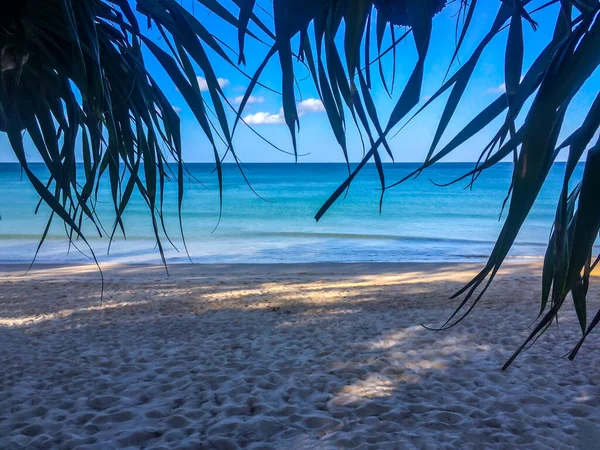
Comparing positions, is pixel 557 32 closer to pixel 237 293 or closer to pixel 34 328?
pixel 34 328

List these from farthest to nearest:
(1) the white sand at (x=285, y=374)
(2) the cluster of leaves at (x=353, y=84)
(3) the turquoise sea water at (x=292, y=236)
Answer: (3) the turquoise sea water at (x=292, y=236)
(1) the white sand at (x=285, y=374)
(2) the cluster of leaves at (x=353, y=84)

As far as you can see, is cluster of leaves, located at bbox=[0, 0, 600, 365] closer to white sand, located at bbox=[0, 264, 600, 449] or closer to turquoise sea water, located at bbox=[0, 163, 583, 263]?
white sand, located at bbox=[0, 264, 600, 449]

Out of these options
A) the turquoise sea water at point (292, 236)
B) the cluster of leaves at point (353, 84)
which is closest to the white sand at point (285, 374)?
the turquoise sea water at point (292, 236)

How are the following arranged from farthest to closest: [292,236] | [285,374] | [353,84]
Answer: [292,236]
[285,374]
[353,84]

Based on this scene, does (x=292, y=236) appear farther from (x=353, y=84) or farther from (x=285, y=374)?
(x=353, y=84)

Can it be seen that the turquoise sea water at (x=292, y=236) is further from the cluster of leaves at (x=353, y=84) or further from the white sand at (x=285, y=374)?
the cluster of leaves at (x=353, y=84)

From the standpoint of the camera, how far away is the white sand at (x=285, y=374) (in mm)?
2068

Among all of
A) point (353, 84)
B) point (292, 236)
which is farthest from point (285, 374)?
point (292, 236)

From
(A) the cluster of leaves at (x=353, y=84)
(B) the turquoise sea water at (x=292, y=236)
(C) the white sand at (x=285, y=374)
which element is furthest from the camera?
(B) the turquoise sea water at (x=292, y=236)

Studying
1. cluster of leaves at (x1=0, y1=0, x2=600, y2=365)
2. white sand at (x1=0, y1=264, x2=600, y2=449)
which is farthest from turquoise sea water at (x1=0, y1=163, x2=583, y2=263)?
cluster of leaves at (x1=0, y1=0, x2=600, y2=365)

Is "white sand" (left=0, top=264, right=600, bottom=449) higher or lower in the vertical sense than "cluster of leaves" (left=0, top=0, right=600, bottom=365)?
lower

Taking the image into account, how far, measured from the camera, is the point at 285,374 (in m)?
2.73

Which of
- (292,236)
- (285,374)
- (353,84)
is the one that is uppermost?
(292,236)

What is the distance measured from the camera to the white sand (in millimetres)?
2068
